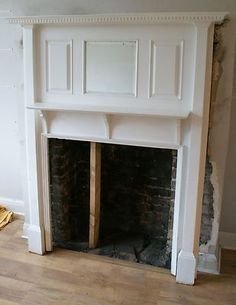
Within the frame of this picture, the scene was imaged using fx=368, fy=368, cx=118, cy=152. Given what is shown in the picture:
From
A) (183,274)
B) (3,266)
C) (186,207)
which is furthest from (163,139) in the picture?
(3,266)

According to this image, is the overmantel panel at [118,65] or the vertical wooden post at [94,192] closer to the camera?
the overmantel panel at [118,65]

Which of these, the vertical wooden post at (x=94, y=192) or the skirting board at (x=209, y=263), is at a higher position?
the vertical wooden post at (x=94, y=192)

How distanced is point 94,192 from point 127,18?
1364 mm

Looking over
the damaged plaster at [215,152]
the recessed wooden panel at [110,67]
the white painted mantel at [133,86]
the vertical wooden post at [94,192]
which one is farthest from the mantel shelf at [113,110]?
the vertical wooden post at [94,192]

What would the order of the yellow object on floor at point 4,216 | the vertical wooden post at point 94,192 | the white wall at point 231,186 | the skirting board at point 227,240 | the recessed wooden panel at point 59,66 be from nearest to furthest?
the recessed wooden panel at point 59,66 → the white wall at point 231,186 → the vertical wooden post at point 94,192 → the skirting board at point 227,240 → the yellow object on floor at point 4,216

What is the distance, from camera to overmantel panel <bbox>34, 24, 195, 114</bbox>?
238 centimetres

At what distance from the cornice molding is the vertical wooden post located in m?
0.93

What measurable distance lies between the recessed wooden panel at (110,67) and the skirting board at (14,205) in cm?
154

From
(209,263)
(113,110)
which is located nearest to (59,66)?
(113,110)

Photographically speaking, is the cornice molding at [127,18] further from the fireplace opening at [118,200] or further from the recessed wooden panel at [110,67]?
the fireplace opening at [118,200]

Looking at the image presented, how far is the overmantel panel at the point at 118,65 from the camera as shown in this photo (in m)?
2.38

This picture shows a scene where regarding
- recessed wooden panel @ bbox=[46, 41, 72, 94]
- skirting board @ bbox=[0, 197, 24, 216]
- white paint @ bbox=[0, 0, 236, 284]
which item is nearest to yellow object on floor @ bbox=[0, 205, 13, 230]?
skirting board @ bbox=[0, 197, 24, 216]

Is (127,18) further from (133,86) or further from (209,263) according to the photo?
(209,263)

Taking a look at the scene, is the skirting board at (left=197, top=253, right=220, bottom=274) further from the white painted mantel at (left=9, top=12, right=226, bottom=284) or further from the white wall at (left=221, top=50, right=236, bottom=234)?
the white wall at (left=221, top=50, right=236, bottom=234)
